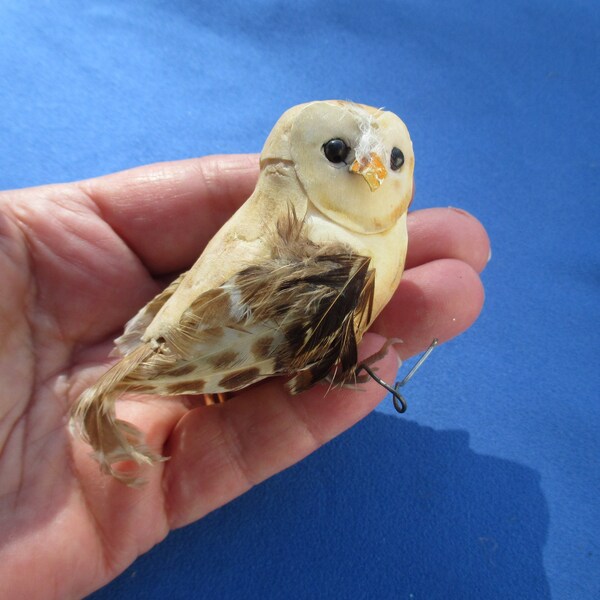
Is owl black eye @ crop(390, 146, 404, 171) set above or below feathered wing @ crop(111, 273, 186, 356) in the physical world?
above

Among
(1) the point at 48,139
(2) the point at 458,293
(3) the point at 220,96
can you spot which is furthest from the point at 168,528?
(3) the point at 220,96

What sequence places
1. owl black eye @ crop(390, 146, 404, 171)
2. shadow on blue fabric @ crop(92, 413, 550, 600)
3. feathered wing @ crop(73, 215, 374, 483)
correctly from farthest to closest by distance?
1. shadow on blue fabric @ crop(92, 413, 550, 600)
2. owl black eye @ crop(390, 146, 404, 171)
3. feathered wing @ crop(73, 215, 374, 483)

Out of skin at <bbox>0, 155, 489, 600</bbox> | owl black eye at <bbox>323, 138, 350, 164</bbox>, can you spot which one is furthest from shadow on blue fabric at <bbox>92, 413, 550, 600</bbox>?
owl black eye at <bbox>323, 138, 350, 164</bbox>

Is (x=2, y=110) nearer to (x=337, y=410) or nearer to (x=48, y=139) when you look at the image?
(x=48, y=139)

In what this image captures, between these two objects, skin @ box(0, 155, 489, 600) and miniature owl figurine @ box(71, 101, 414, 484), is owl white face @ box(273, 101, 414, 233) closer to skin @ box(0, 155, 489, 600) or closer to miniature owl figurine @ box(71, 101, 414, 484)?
miniature owl figurine @ box(71, 101, 414, 484)

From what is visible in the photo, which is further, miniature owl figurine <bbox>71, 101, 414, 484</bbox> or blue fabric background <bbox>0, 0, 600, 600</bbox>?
blue fabric background <bbox>0, 0, 600, 600</bbox>

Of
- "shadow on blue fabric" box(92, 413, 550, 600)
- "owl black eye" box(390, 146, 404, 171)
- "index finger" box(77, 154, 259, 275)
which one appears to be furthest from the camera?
"index finger" box(77, 154, 259, 275)

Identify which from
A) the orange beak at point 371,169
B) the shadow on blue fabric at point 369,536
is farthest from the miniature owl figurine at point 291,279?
the shadow on blue fabric at point 369,536
